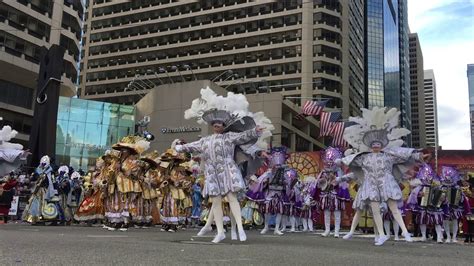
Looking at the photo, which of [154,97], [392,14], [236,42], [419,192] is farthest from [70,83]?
[392,14]

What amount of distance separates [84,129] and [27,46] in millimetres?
11204

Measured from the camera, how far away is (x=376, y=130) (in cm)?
1125

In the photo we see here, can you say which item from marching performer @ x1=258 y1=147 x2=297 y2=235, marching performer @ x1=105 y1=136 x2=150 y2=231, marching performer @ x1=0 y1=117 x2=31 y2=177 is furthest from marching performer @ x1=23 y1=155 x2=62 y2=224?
marching performer @ x1=258 y1=147 x2=297 y2=235

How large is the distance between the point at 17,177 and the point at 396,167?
45.5 ft

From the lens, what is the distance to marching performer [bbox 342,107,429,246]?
432 inches

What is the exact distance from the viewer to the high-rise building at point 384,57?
4417 inches

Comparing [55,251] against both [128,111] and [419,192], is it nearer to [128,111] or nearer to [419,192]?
[419,192]

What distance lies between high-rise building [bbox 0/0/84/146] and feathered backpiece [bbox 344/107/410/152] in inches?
→ 1537

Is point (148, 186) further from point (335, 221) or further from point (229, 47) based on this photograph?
point (229, 47)

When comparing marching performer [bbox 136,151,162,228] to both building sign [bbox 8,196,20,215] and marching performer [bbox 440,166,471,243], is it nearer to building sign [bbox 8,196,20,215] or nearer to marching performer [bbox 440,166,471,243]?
building sign [bbox 8,196,20,215]

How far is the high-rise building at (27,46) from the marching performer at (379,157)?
39.2 metres

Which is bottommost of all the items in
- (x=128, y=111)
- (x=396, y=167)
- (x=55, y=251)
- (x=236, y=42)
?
(x=55, y=251)

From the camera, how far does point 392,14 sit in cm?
14288

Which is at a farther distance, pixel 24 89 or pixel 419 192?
pixel 24 89
